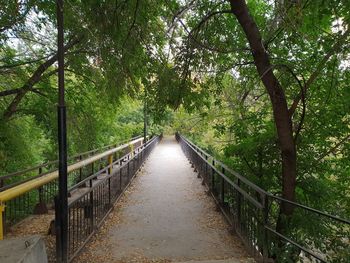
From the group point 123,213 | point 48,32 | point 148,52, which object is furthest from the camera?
point 48,32

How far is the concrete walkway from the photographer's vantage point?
5.76 m

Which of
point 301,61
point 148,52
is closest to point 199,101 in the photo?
point 148,52

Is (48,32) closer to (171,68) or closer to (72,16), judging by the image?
(72,16)

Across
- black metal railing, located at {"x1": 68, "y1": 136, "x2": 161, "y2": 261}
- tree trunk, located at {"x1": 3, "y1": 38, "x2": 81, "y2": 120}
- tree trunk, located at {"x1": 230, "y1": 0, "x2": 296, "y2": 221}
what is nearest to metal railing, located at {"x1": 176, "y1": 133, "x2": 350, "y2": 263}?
tree trunk, located at {"x1": 230, "y1": 0, "x2": 296, "y2": 221}

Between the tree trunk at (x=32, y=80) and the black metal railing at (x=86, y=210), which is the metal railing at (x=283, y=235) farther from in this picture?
the tree trunk at (x=32, y=80)

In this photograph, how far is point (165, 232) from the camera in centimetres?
706

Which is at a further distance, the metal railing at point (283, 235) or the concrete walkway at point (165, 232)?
the concrete walkway at point (165, 232)

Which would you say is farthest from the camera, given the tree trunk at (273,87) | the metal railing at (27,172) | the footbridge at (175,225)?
the metal railing at (27,172)

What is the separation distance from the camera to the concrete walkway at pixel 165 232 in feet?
18.9

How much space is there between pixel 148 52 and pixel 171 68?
792mm

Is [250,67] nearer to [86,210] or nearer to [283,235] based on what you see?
[283,235]

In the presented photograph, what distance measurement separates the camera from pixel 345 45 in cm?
552

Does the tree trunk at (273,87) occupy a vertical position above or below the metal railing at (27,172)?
above

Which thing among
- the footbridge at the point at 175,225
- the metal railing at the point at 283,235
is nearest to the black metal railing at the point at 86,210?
the footbridge at the point at 175,225
